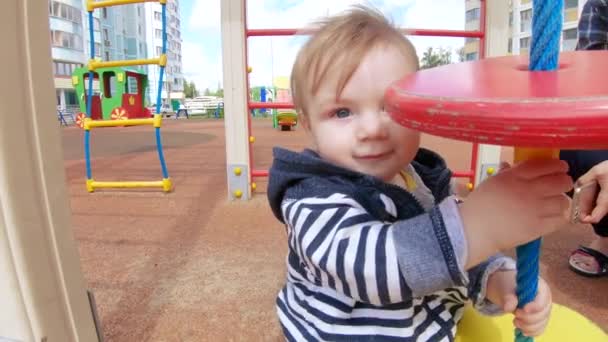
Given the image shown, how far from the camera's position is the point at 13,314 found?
67 cm

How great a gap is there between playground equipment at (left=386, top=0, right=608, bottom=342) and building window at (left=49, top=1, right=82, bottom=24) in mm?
23158

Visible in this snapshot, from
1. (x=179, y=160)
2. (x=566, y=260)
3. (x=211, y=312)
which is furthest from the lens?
(x=179, y=160)

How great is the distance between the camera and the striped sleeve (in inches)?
19.5

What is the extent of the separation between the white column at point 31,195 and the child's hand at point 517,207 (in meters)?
0.59

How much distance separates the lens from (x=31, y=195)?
2.21 feet

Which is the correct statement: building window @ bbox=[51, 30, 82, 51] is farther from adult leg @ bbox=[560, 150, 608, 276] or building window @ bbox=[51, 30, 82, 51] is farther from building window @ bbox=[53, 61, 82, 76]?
adult leg @ bbox=[560, 150, 608, 276]

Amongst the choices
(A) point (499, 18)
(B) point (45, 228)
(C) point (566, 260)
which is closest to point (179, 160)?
(A) point (499, 18)

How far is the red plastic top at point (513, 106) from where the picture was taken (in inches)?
11.8

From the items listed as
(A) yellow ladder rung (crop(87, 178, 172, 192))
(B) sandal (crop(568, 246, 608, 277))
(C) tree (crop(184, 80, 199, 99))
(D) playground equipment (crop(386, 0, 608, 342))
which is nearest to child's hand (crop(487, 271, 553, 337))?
(D) playground equipment (crop(386, 0, 608, 342))

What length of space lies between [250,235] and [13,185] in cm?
141

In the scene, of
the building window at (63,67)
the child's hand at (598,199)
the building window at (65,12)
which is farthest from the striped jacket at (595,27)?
the building window at (65,12)

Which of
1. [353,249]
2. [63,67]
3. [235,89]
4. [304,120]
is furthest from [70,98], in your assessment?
[353,249]

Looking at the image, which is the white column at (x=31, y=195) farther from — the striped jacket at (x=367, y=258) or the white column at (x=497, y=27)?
the white column at (x=497, y=27)

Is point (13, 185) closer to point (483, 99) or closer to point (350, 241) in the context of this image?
point (350, 241)
